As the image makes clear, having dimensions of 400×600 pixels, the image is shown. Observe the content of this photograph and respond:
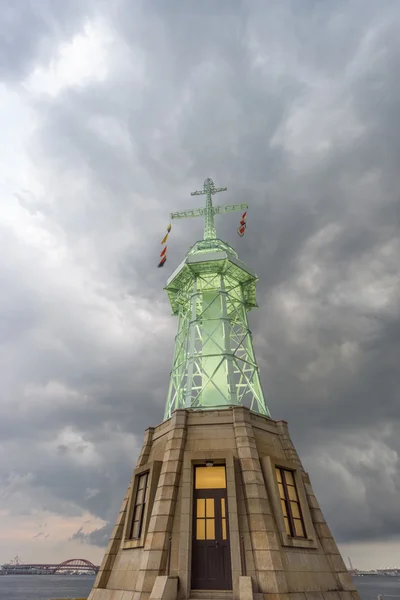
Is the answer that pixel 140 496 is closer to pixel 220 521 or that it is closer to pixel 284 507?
pixel 220 521

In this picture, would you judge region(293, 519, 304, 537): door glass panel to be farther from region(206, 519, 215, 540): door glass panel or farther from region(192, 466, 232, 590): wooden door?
region(206, 519, 215, 540): door glass panel

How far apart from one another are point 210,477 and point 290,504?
4174 mm

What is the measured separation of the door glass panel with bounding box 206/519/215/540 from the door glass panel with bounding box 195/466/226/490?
1.44m

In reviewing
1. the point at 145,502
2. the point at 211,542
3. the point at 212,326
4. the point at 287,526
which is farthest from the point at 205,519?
the point at 212,326

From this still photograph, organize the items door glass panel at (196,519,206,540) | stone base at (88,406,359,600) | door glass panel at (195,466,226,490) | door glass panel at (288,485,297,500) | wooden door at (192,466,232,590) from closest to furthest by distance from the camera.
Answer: stone base at (88,406,359,600) < wooden door at (192,466,232,590) < door glass panel at (196,519,206,540) < door glass panel at (195,466,226,490) < door glass panel at (288,485,297,500)

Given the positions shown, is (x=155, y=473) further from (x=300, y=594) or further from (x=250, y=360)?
(x=250, y=360)

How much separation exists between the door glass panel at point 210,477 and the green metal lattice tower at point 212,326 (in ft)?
15.1

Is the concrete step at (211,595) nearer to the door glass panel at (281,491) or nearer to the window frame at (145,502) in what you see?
the window frame at (145,502)

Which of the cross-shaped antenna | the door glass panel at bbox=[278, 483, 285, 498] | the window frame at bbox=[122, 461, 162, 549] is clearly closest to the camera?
the window frame at bbox=[122, 461, 162, 549]

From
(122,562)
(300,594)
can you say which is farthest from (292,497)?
(122,562)

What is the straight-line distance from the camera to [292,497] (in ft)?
61.4

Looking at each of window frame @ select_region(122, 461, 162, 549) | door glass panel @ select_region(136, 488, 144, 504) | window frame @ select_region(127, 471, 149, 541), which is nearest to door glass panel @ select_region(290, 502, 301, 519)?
window frame @ select_region(122, 461, 162, 549)

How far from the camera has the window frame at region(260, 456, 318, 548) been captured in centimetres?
1669

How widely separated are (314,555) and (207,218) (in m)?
27.5
